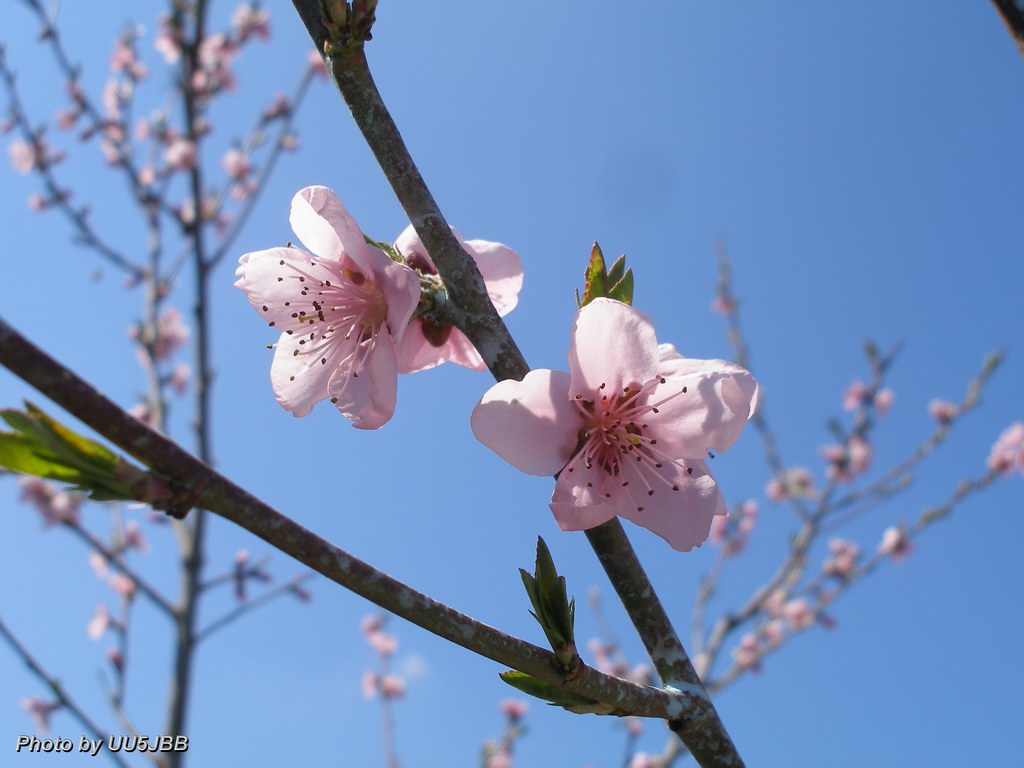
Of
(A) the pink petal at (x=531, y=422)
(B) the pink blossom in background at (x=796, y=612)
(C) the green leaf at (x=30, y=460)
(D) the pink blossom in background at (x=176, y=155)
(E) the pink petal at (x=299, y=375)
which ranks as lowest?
(C) the green leaf at (x=30, y=460)

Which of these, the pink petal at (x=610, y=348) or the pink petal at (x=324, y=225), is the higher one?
the pink petal at (x=324, y=225)

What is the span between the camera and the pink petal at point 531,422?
3.70ft

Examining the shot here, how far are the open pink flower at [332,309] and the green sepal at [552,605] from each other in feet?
1.45

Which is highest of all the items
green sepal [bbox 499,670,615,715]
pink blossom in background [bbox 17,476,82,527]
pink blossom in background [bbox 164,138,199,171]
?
pink blossom in background [bbox 164,138,199,171]

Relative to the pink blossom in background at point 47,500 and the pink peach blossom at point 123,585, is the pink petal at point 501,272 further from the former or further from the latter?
the pink blossom in background at point 47,500

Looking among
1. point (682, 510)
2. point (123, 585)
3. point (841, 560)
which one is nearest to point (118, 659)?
point (123, 585)

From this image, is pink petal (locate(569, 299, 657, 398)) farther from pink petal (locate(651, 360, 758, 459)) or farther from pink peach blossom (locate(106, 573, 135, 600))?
pink peach blossom (locate(106, 573, 135, 600))

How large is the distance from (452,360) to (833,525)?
478 cm

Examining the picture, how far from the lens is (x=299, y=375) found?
59.9 inches

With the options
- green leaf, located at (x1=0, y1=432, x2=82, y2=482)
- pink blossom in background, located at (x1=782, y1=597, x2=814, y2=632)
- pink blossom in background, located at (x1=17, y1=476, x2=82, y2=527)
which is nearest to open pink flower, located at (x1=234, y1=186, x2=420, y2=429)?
green leaf, located at (x1=0, y1=432, x2=82, y2=482)

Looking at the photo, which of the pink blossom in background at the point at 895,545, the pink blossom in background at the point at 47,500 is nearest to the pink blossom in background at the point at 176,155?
the pink blossom in background at the point at 47,500

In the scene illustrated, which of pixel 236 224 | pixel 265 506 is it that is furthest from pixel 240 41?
pixel 265 506

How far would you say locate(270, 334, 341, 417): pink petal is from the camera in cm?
149

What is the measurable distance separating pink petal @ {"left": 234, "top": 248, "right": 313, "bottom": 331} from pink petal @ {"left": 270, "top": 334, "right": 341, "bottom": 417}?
1.8 inches
